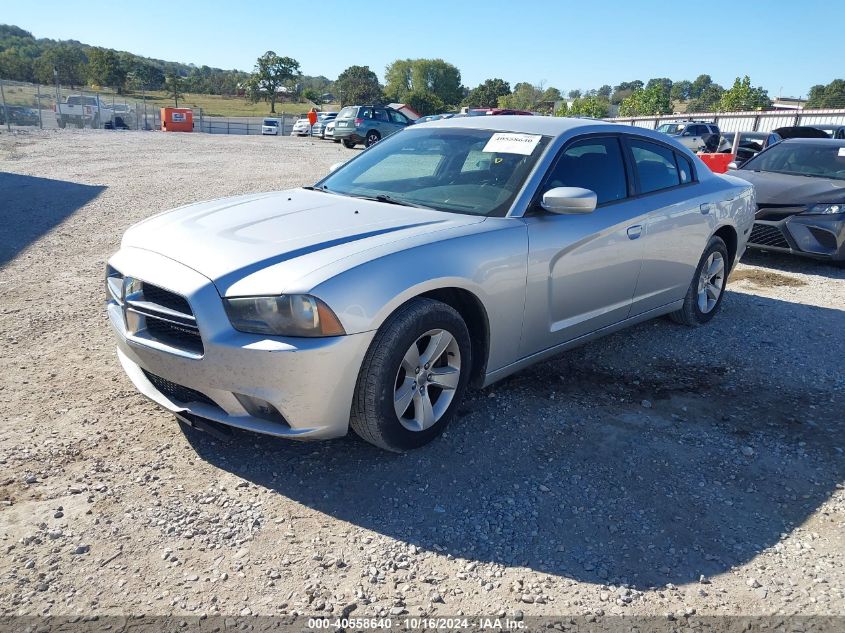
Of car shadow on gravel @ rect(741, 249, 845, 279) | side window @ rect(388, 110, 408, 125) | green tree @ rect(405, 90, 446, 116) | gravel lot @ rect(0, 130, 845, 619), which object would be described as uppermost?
green tree @ rect(405, 90, 446, 116)

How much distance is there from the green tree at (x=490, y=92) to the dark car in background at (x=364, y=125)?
325 ft

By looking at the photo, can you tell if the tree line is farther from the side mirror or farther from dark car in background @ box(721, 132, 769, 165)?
the side mirror

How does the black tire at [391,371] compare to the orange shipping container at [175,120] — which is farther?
the orange shipping container at [175,120]

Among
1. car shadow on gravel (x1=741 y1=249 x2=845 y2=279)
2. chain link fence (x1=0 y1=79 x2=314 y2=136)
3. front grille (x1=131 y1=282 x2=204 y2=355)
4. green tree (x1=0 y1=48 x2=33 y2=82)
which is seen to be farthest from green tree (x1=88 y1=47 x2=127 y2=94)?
front grille (x1=131 y1=282 x2=204 y2=355)

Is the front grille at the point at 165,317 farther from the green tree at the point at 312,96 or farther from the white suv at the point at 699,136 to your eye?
the green tree at the point at 312,96

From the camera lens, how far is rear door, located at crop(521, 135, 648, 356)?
12.0 feet

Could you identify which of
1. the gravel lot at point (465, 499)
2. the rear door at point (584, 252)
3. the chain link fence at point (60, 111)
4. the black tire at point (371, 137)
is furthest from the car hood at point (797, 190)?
the chain link fence at point (60, 111)

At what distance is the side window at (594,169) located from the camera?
3.91 metres

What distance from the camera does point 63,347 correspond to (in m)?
4.39

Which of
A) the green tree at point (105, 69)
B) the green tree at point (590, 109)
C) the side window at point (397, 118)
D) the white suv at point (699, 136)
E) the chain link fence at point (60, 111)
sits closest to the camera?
the white suv at point (699, 136)

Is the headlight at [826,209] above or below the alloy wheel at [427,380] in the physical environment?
above

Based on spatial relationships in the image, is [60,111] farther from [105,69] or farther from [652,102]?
[105,69]

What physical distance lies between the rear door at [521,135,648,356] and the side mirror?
0.40ft

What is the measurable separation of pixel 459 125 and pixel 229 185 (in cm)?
941
